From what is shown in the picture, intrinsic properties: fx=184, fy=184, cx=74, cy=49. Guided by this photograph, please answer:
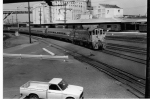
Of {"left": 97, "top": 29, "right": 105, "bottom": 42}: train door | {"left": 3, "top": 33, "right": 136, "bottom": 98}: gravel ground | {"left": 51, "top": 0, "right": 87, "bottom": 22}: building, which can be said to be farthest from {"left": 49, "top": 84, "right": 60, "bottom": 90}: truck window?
{"left": 51, "top": 0, "right": 87, "bottom": 22}: building

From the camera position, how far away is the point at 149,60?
288 inches

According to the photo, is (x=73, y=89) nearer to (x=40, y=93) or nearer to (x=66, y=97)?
(x=66, y=97)

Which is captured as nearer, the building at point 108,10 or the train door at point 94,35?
the train door at point 94,35

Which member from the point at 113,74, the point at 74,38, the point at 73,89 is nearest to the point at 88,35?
the point at 74,38

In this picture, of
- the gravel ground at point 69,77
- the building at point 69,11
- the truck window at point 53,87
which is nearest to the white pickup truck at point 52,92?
the truck window at point 53,87

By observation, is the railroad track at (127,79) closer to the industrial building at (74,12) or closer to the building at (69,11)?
the industrial building at (74,12)

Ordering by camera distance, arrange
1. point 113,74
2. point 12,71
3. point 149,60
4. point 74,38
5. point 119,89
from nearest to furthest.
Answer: point 149,60, point 119,89, point 113,74, point 12,71, point 74,38

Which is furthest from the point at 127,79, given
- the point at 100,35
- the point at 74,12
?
the point at 74,12

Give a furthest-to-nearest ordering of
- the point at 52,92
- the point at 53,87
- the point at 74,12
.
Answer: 1. the point at 74,12
2. the point at 53,87
3. the point at 52,92

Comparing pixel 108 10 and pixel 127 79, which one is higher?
pixel 108 10

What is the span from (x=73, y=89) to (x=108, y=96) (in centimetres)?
232

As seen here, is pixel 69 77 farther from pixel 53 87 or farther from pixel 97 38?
pixel 97 38

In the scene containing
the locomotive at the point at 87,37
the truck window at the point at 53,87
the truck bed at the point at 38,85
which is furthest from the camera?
the locomotive at the point at 87,37

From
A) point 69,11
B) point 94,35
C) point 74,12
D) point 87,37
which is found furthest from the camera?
point 74,12
